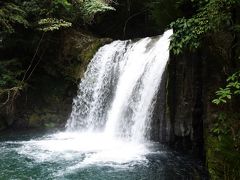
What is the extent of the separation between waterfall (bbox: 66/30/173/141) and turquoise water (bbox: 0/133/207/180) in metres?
1.28

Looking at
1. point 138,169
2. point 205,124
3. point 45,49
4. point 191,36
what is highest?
point 45,49

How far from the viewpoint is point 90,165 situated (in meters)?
8.38

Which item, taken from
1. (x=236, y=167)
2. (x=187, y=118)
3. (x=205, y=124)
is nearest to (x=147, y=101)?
(x=187, y=118)

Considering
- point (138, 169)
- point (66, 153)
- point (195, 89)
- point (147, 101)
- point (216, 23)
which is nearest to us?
point (216, 23)

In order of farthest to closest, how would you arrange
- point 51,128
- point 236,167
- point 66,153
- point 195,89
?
point 51,128
point 66,153
point 195,89
point 236,167

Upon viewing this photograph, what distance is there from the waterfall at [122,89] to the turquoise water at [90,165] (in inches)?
50.6

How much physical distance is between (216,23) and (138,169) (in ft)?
12.0

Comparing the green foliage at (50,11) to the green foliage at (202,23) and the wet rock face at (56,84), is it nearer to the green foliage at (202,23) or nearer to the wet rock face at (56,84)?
the wet rock face at (56,84)

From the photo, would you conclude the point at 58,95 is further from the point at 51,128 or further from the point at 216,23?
the point at 216,23

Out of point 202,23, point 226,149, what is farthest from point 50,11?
point 226,149

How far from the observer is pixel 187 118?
28.8 feet

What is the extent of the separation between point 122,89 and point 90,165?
3.89 meters

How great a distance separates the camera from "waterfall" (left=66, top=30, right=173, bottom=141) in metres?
10.6

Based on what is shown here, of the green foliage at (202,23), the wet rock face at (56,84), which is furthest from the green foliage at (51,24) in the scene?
the green foliage at (202,23)
